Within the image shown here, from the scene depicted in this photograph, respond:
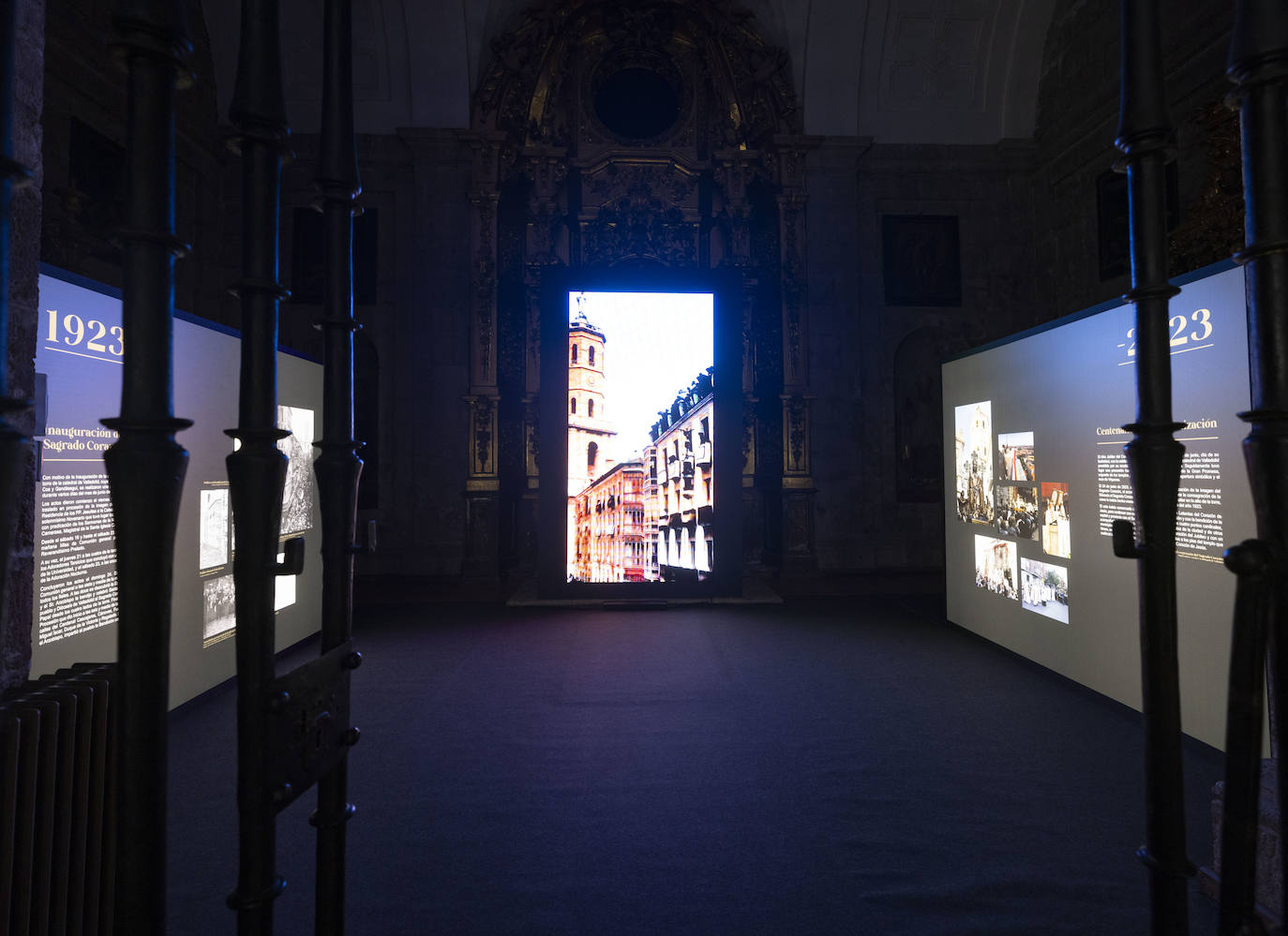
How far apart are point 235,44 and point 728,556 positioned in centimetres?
1046

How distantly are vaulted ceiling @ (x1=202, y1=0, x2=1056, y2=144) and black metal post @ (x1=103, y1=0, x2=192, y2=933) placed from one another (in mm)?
10414

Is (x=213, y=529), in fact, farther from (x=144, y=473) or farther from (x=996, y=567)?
(x=996, y=567)

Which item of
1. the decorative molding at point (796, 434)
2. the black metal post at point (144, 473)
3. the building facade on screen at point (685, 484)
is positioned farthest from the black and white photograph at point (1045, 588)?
the black metal post at point (144, 473)

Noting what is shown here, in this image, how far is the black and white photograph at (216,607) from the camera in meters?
4.46

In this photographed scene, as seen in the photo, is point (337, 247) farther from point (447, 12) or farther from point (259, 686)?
point (447, 12)

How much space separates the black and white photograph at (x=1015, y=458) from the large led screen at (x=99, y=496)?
4954 mm

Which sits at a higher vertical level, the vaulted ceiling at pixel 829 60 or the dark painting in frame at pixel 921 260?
the vaulted ceiling at pixel 829 60

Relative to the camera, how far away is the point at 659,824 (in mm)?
2961

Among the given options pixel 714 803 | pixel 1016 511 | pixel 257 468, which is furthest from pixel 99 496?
pixel 1016 511

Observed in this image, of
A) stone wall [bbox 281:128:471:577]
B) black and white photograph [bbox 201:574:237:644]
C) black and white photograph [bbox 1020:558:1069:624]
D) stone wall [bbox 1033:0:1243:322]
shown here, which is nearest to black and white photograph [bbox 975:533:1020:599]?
black and white photograph [bbox 1020:558:1069:624]

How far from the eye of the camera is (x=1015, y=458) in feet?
17.6

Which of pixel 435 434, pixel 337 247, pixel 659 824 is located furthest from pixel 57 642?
pixel 435 434

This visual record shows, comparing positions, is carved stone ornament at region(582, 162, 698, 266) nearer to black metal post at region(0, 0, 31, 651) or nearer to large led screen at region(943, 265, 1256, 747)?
large led screen at region(943, 265, 1256, 747)

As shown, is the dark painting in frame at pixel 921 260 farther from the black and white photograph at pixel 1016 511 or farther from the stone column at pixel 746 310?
the black and white photograph at pixel 1016 511
